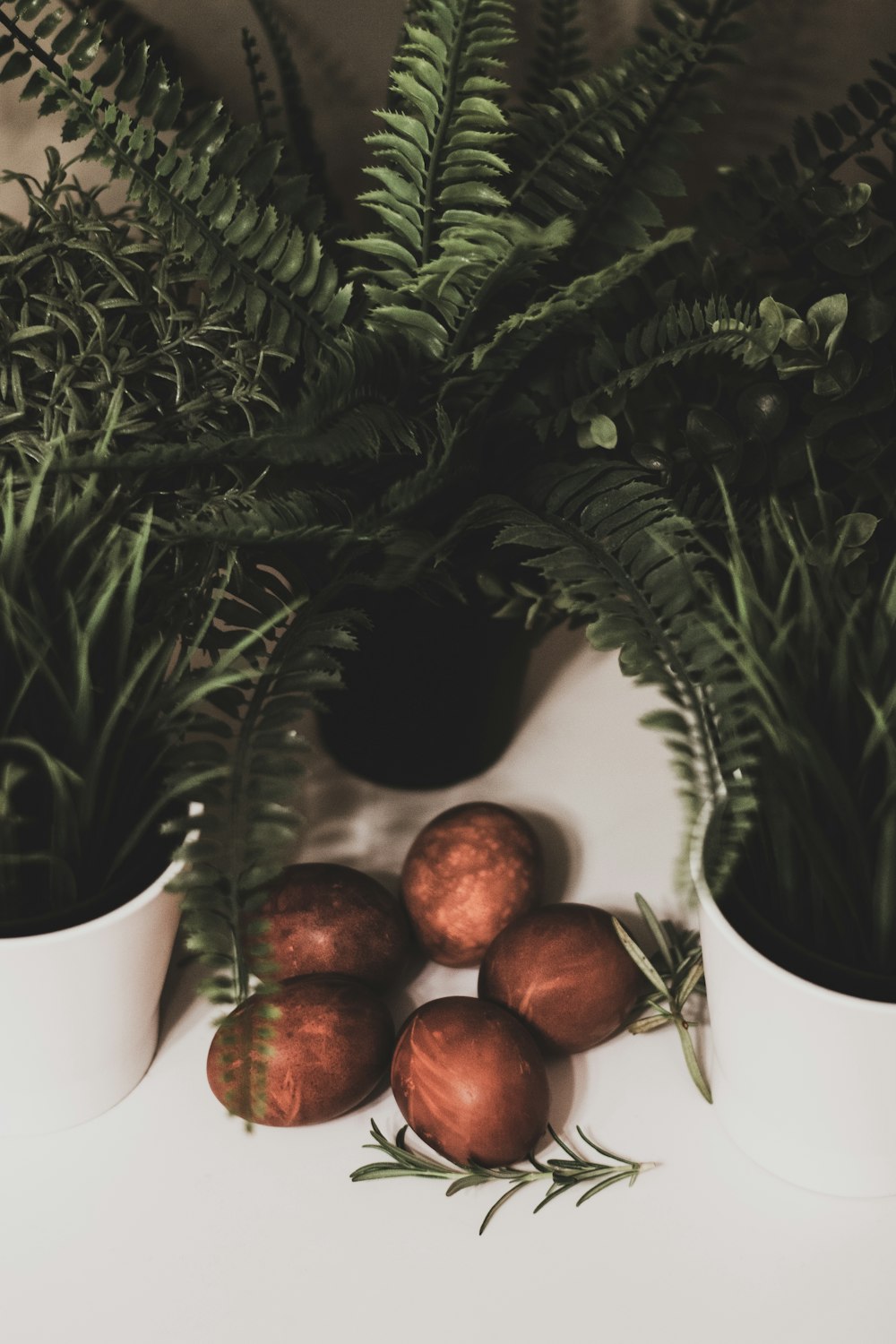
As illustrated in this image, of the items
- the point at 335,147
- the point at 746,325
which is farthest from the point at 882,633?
the point at 335,147

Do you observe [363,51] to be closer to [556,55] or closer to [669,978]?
[556,55]

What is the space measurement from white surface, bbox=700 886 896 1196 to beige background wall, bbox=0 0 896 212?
557mm

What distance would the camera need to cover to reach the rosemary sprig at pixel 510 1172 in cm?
43

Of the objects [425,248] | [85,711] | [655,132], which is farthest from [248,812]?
[655,132]

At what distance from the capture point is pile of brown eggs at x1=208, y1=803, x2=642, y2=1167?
43 cm

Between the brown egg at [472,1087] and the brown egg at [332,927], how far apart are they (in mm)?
55

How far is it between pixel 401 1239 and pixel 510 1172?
0.17 ft

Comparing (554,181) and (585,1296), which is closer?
(585,1296)

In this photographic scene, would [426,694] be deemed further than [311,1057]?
Yes

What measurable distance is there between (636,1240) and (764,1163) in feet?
0.22

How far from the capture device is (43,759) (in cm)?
41

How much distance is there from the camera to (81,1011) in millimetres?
426

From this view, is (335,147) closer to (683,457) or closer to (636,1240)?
(683,457)

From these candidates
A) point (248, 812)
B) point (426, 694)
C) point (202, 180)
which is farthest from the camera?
point (426, 694)
